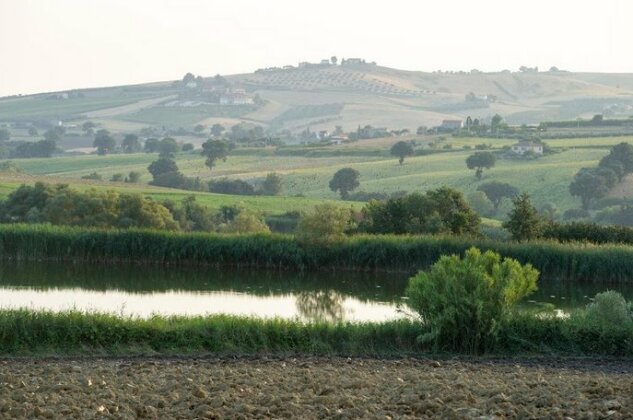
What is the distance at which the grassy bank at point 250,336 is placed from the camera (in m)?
21.9

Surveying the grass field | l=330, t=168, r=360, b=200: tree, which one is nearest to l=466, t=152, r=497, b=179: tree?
the grass field

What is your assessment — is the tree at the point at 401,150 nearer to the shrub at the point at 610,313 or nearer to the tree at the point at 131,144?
the tree at the point at 131,144

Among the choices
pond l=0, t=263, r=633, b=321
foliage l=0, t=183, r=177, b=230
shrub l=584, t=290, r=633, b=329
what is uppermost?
shrub l=584, t=290, r=633, b=329

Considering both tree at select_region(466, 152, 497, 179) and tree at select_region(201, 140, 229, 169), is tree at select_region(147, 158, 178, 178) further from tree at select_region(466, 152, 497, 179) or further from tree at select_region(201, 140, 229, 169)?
tree at select_region(466, 152, 497, 179)

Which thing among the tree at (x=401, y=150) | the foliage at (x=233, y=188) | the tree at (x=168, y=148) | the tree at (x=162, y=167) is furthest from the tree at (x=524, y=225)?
the tree at (x=168, y=148)

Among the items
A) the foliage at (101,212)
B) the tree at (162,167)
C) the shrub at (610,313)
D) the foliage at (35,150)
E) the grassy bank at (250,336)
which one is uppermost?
the shrub at (610,313)

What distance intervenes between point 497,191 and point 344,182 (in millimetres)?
A: 12655

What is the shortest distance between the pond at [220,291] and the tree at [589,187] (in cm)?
4895

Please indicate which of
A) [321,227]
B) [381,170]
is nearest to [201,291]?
[321,227]

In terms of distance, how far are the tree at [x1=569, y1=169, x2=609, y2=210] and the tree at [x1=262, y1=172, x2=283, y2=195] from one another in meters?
23.1

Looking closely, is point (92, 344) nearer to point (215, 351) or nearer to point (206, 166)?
point (215, 351)

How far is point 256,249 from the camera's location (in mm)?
44531

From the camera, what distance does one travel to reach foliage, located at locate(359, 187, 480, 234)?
4862 cm

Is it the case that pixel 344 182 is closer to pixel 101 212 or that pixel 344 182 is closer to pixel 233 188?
pixel 233 188
